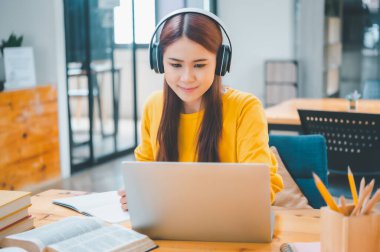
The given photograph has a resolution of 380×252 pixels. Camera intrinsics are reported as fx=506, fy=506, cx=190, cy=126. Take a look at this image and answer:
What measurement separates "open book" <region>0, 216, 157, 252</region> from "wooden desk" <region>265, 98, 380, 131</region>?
1.92 meters

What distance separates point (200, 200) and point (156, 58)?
52 centimetres

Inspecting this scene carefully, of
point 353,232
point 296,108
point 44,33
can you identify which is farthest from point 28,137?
point 353,232

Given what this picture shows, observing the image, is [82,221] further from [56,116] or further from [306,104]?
[56,116]

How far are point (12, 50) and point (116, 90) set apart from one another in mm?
1642

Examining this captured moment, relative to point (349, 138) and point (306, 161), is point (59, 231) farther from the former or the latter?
point (349, 138)

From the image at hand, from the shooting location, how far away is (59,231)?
117 cm

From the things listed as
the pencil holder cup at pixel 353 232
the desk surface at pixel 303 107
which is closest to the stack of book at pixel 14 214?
the pencil holder cup at pixel 353 232

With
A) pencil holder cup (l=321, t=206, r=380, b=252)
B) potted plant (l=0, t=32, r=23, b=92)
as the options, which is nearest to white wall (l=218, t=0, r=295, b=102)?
potted plant (l=0, t=32, r=23, b=92)

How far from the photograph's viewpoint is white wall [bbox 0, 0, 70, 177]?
430cm

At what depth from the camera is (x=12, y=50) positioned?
405 centimetres

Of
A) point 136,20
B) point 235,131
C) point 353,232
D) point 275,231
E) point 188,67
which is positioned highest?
point 136,20

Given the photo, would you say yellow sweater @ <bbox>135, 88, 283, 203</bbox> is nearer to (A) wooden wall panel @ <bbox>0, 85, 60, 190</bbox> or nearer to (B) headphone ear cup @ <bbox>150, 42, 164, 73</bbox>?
(B) headphone ear cup @ <bbox>150, 42, 164, 73</bbox>

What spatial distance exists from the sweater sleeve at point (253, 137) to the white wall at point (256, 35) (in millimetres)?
4996

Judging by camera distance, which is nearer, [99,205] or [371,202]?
[371,202]
